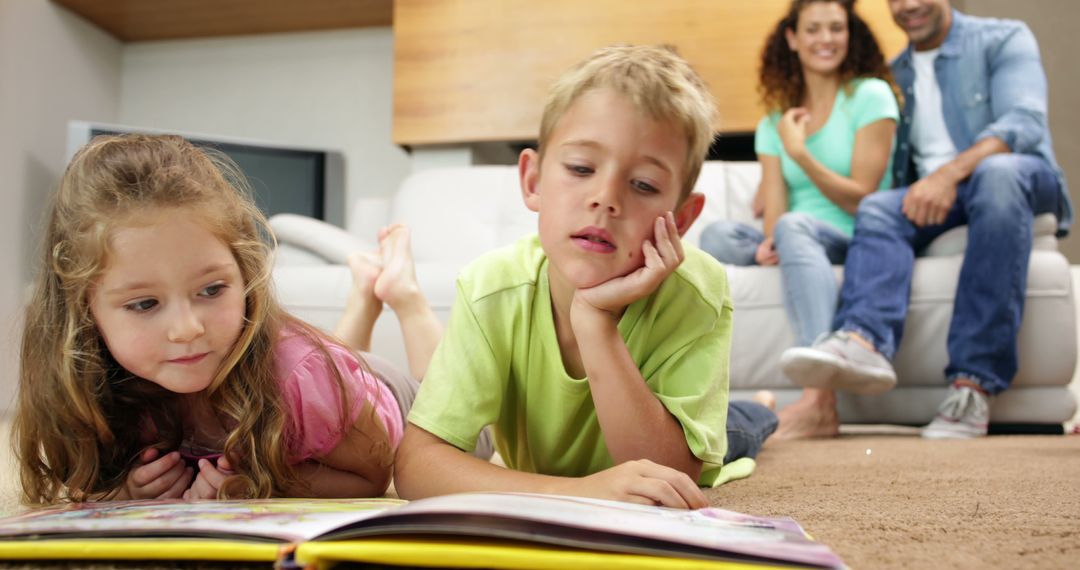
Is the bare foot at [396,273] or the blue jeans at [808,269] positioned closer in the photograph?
the bare foot at [396,273]

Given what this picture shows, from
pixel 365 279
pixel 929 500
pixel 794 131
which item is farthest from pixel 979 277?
pixel 365 279

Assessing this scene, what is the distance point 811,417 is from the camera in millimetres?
1647

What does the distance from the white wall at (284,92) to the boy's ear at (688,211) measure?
2595 mm

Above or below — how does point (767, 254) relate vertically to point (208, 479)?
above

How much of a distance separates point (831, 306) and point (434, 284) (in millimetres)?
812

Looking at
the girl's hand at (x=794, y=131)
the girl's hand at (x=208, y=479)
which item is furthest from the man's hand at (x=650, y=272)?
the girl's hand at (x=794, y=131)

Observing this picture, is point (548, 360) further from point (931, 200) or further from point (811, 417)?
point (931, 200)

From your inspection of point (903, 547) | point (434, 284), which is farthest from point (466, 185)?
point (903, 547)

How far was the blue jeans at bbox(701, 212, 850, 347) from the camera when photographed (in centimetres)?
168

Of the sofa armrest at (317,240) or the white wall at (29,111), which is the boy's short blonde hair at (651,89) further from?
the white wall at (29,111)

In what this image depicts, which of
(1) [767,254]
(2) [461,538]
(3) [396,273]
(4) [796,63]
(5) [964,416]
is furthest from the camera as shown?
(4) [796,63]

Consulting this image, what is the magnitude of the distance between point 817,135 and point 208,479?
1.60 meters

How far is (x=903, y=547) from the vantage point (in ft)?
1.84

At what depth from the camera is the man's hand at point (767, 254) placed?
1.86m
